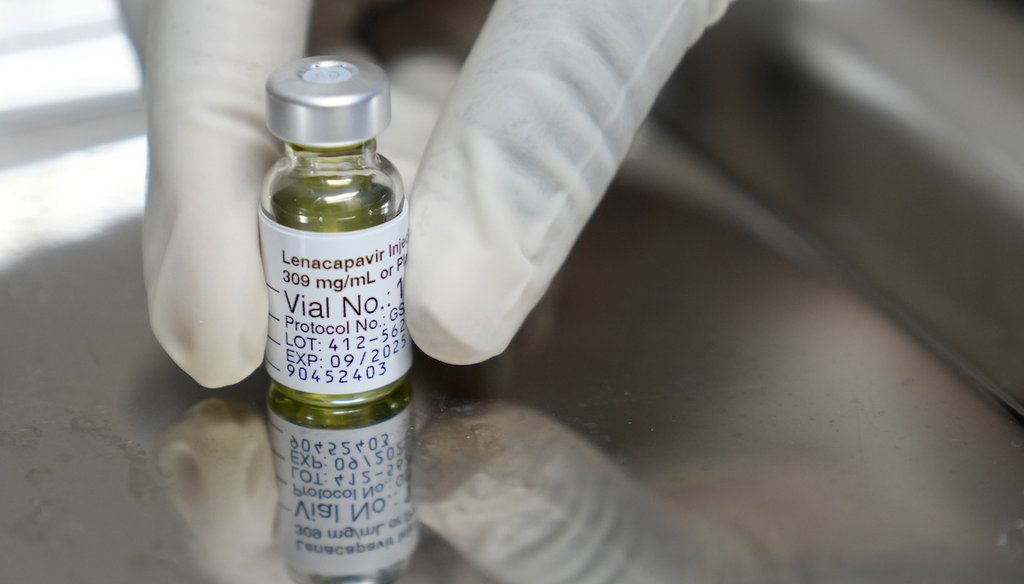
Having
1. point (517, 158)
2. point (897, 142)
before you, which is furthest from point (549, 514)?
point (897, 142)

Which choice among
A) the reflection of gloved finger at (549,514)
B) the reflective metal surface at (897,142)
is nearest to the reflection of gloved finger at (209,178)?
the reflection of gloved finger at (549,514)

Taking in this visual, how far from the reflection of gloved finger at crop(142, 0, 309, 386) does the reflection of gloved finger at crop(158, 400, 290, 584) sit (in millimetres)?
24

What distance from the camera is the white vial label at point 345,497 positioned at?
55 cm

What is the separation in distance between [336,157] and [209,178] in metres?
0.07

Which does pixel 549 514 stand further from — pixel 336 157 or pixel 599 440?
pixel 336 157

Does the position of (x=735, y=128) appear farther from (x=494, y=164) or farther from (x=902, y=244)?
(x=494, y=164)

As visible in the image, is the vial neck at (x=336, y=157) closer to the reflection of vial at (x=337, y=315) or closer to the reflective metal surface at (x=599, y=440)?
the reflection of vial at (x=337, y=315)

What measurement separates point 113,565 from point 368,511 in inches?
4.5

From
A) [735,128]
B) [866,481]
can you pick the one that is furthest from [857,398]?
[735,128]

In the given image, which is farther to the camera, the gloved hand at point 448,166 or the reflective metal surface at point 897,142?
the reflective metal surface at point 897,142

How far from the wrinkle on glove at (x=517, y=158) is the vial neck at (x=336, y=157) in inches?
1.3

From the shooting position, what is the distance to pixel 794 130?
87cm

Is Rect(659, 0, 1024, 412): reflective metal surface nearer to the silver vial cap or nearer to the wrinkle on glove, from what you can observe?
the wrinkle on glove

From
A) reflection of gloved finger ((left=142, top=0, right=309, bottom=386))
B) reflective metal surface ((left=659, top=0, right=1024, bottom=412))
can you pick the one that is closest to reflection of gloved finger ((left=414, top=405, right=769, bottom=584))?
reflection of gloved finger ((left=142, top=0, right=309, bottom=386))
